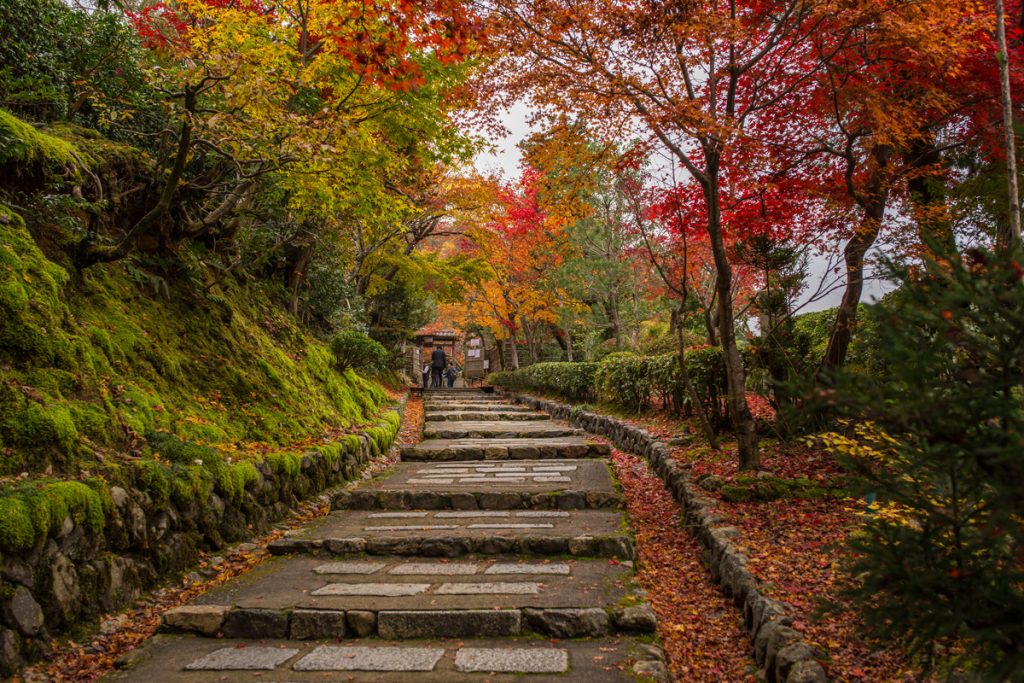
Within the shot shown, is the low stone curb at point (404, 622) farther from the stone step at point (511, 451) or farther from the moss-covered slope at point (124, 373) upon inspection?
the stone step at point (511, 451)

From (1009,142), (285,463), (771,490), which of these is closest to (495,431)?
(285,463)

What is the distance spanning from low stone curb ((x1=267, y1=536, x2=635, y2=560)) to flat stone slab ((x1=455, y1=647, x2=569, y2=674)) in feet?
5.24

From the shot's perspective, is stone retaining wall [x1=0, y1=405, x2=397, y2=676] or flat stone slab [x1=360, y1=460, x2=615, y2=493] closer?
stone retaining wall [x1=0, y1=405, x2=397, y2=676]

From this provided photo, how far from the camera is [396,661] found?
10.8ft

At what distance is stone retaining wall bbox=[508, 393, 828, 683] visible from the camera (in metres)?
2.81

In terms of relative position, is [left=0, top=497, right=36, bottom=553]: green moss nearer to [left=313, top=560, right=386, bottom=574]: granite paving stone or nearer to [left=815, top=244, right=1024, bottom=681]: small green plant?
[left=313, top=560, right=386, bottom=574]: granite paving stone

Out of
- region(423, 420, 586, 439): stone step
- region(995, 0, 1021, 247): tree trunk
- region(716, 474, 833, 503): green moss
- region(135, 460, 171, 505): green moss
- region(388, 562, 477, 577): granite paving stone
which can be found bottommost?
region(388, 562, 477, 577): granite paving stone

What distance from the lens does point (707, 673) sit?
10.7 ft

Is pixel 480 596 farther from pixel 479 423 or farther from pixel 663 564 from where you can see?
pixel 479 423

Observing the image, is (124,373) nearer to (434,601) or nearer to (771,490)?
(434,601)

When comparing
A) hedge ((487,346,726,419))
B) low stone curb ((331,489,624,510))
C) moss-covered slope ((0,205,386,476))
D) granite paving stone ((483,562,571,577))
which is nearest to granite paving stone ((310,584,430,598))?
granite paving stone ((483,562,571,577))

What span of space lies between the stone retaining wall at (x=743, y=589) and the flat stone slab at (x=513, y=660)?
1067 millimetres

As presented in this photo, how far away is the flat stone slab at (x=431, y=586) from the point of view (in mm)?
3893

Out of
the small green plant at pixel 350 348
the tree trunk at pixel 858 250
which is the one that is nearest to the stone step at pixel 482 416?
the small green plant at pixel 350 348
